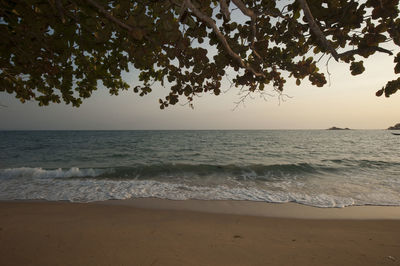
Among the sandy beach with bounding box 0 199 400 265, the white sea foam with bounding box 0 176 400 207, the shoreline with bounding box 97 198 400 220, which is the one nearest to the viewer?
the sandy beach with bounding box 0 199 400 265

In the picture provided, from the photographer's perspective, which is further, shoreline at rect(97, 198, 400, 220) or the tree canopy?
shoreline at rect(97, 198, 400, 220)

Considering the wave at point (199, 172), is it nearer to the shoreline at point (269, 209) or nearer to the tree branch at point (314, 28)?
the shoreline at point (269, 209)

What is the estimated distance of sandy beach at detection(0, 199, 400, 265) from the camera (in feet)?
11.1

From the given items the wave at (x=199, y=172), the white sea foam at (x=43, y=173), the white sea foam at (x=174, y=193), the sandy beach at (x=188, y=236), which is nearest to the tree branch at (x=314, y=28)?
the sandy beach at (x=188, y=236)

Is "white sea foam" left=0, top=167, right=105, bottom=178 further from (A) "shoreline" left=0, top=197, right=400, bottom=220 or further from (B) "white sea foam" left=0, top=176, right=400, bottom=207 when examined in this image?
(A) "shoreline" left=0, top=197, right=400, bottom=220

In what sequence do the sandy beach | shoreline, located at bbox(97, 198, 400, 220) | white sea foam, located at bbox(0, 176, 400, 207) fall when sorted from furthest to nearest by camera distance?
white sea foam, located at bbox(0, 176, 400, 207)
shoreline, located at bbox(97, 198, 400, 220)
the sandy beach

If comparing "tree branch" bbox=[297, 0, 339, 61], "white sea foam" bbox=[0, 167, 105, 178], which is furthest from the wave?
"tree branch" bbox=[297, 0, 339, 61]

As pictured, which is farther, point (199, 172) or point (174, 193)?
point (199, 172)

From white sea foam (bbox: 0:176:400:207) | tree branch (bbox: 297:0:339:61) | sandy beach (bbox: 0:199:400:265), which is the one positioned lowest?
white sea foam (bbox: 0:176:400:207)

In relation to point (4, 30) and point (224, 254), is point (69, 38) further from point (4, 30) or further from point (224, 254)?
point (224, 254)

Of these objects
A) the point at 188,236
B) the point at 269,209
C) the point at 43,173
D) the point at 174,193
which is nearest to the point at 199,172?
the point at 174,193

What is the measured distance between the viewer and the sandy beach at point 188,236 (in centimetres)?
338

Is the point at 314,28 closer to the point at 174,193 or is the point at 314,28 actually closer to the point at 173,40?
the point at 173,40

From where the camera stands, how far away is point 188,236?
4195 mm
